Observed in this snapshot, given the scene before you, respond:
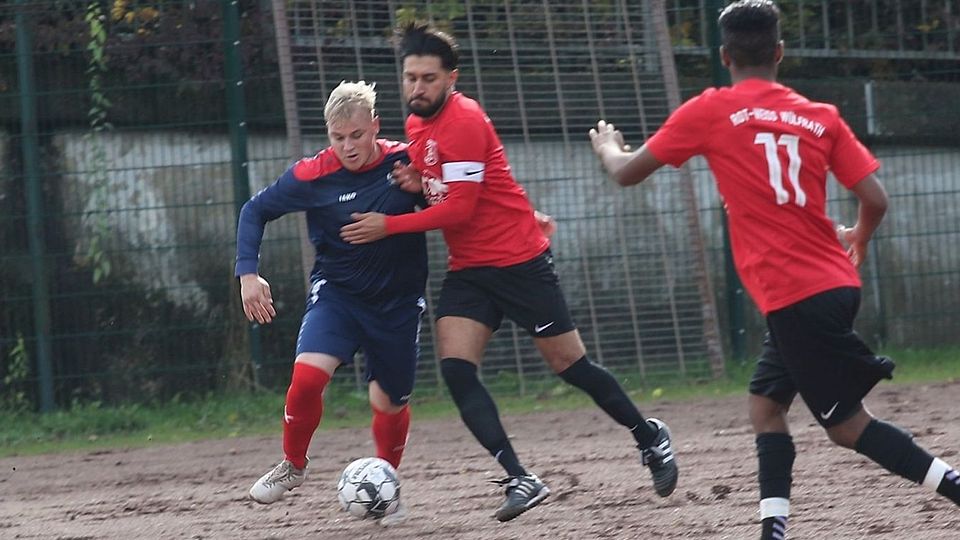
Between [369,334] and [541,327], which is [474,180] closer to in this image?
[541,327]

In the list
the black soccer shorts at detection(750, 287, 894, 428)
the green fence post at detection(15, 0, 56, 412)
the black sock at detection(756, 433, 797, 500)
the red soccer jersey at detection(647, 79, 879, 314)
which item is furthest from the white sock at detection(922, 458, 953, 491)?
the green fence post at detection(15, 0, 56, 412)

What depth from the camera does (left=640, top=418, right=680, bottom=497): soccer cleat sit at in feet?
18.8

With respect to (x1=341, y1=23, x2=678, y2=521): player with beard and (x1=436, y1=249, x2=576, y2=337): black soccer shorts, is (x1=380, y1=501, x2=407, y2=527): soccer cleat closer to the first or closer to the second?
(x1=341, y1=23, x2=678, y2=521): player with beard

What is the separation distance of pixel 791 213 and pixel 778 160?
16cm

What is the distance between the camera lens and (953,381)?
30.6 feet

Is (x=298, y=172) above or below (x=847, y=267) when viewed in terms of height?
above

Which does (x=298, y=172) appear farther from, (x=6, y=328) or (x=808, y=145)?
(x=6, y=328)

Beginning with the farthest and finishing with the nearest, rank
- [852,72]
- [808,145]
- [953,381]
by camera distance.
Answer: [852,72], [953,381], [808,145]

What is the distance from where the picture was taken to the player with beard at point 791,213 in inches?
171

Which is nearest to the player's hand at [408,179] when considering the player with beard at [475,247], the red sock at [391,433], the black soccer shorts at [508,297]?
the player with beard at [475,247]

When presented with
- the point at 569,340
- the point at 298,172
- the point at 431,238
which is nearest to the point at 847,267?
the point at 569,340

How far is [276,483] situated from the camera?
589cm

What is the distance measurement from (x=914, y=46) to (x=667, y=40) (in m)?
1.71

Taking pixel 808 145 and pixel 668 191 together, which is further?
pixel 668 191
